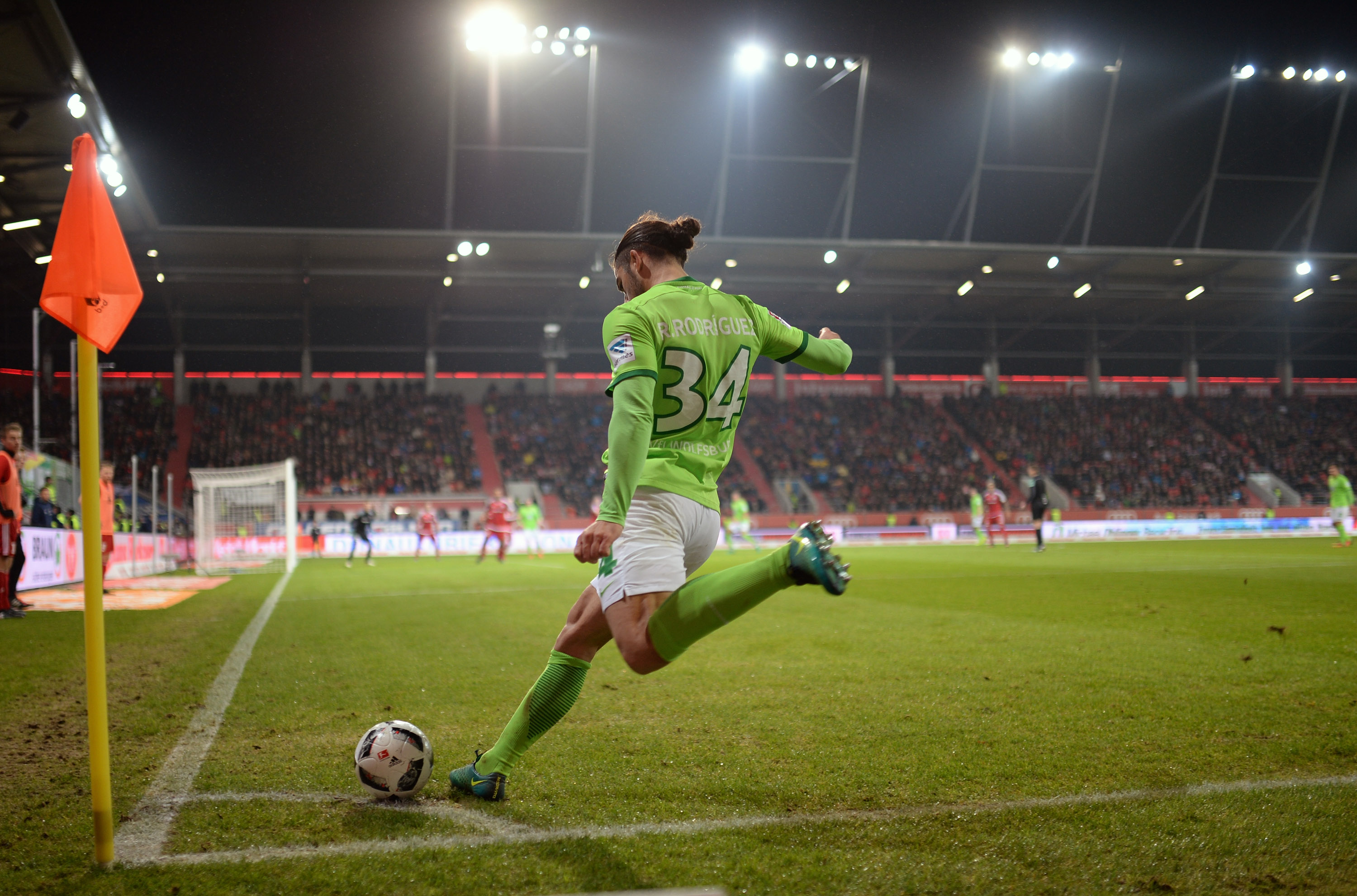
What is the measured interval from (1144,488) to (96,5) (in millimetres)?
39812

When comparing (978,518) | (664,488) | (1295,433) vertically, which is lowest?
(978,518)

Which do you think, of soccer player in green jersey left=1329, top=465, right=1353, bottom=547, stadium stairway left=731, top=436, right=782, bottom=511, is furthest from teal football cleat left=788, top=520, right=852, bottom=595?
stadium stairway left=731, top=436, right=782, bottom=511

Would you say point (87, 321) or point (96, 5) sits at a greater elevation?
point (96, 5)

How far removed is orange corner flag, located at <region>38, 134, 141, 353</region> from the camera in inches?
115

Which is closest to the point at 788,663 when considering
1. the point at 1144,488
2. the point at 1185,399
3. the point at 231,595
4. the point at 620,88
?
the point at 231,595

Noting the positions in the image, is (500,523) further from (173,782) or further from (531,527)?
A: (173,782)

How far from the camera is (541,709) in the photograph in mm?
3340

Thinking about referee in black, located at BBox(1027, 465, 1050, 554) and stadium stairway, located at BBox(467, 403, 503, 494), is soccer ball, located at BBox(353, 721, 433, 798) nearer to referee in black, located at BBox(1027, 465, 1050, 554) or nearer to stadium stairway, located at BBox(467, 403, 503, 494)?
referee in black, located at BBox(1027, 465, 1050, 554)

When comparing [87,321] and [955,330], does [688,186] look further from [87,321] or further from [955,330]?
[87,321]

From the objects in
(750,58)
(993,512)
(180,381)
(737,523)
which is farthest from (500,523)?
(180,381)

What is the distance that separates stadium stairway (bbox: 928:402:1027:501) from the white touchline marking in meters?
36.6

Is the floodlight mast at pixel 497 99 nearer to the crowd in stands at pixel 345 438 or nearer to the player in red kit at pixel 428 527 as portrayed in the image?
the crowd in stands at pixel 345 438

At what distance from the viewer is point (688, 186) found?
102ft

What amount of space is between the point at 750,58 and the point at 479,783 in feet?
95.2
